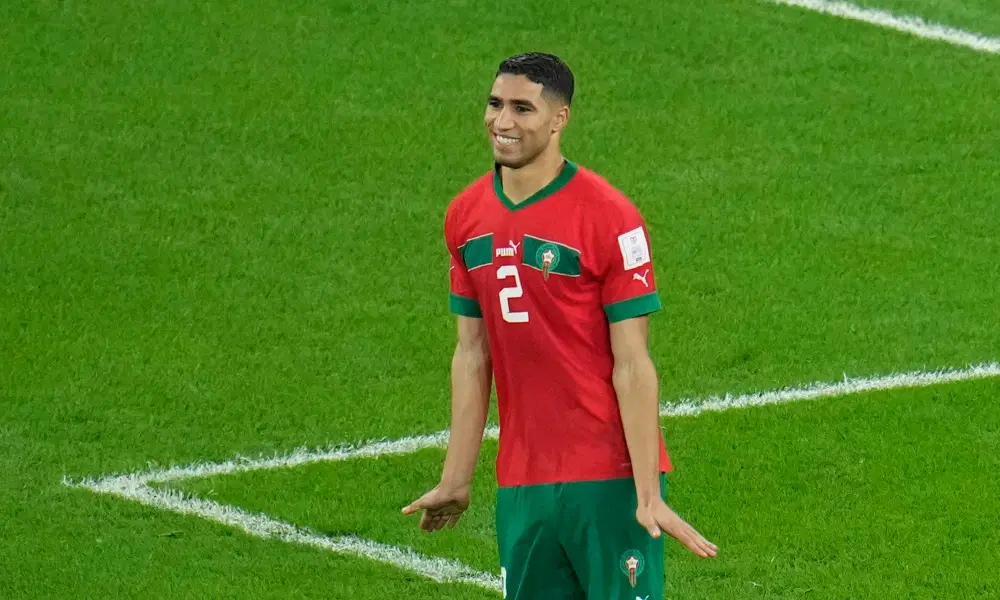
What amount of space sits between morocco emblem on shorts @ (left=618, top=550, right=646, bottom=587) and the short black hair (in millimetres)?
1090

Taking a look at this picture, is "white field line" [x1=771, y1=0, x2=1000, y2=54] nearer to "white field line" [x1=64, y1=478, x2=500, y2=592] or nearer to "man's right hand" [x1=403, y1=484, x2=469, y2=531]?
"white field line" [x1=64, y1=478, x2=500, y2=592]

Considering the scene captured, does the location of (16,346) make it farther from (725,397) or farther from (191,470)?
(725,397)

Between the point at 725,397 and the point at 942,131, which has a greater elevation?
the point at 942,131

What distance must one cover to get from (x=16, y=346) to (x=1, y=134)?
7.86ft

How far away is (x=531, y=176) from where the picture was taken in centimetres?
461

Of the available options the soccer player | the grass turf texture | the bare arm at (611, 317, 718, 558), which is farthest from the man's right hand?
the grass turf texture

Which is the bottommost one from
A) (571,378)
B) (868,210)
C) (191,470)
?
(191,470)

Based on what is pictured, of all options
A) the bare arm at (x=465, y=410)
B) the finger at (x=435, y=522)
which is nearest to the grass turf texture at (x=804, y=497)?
the finger at (x=435, y=522)

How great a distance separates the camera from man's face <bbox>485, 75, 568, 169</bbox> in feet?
15.0

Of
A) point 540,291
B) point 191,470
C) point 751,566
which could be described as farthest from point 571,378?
point 191,470

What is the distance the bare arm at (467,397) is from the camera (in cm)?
486

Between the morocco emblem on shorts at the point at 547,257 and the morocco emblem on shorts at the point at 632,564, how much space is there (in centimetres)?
71

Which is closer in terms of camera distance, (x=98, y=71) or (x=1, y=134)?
(x=1, y=134)

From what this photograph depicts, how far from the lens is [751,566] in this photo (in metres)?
6.64
